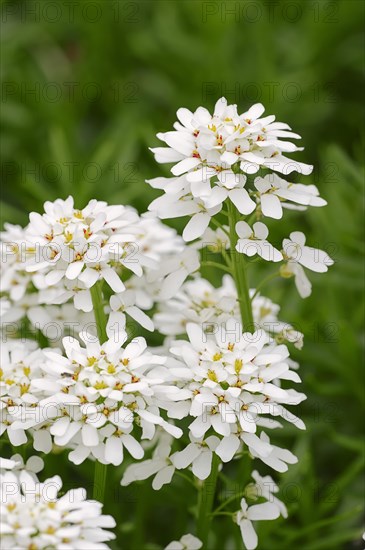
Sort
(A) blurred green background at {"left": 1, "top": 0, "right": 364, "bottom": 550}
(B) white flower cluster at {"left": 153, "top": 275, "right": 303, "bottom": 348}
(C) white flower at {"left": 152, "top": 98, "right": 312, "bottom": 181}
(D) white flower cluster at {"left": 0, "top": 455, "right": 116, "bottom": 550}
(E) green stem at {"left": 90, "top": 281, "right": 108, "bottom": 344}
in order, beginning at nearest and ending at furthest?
1. (D) white flower cluster at {"left": 0, "top": 455, "right": 116, "bottom": 550}
2. (C) white flower at {"left": 152, "top": 98, "right": 312, "bottom": 181}
3. (E) green stem at {"left": 90, "top": 281, "right": 108, "bottom": 344}
4. (B) white flower cluster at {"left": 153, "top": 275, "right": 303, "bottom": 348}
5. (A) blurred green background at {"left": 1, "top": 0, "right": 364, "bottom": 550}

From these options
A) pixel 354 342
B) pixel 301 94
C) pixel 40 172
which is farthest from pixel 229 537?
pixel 301 94

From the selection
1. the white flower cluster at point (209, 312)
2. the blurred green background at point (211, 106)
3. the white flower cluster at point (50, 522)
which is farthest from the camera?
the blurred green background at point (211, 106)

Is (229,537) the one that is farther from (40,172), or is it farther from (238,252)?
(40,172)

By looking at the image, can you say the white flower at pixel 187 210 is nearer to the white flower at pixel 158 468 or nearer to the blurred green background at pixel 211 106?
the white flower at pixel 158 468

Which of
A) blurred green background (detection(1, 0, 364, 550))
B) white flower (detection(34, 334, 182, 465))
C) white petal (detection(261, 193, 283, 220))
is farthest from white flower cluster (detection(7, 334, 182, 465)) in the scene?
blurred green background (detection(1, 0, 364, 550))

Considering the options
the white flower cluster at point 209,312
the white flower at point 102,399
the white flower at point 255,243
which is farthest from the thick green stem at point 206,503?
the white flower at point 255,243

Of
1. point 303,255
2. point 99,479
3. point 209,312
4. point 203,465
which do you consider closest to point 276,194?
point 303,255

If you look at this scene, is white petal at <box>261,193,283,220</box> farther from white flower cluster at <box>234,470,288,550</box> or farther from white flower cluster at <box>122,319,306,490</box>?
white flower cluster at <box>234,470,288,550</box>

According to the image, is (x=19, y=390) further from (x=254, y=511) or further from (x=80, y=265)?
(x=254, y=511)
